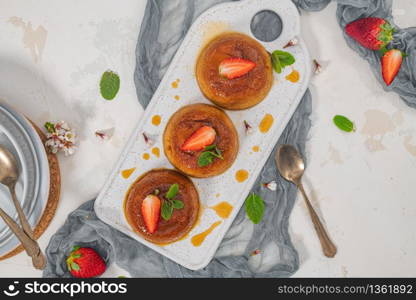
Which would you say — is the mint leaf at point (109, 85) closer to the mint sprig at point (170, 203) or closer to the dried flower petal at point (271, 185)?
the mint sprig at point (170, 203)

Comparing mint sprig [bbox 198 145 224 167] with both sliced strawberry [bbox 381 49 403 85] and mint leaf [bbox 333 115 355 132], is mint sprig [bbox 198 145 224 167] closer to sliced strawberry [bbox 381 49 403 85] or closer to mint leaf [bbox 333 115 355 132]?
mint leaf [bbox 333 115 355 132]

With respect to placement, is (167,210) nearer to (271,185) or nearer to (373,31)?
(271,185)

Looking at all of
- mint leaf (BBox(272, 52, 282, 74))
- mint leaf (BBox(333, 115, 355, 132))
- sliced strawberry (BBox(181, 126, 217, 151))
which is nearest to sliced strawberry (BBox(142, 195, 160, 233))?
sliced strawberry (BBox(181, 126, 217, 151))

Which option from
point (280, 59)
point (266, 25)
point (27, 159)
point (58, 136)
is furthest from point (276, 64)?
point (27, 159)

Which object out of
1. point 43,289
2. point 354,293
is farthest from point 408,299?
point 43,289

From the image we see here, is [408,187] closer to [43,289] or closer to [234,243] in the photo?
[234,243]
